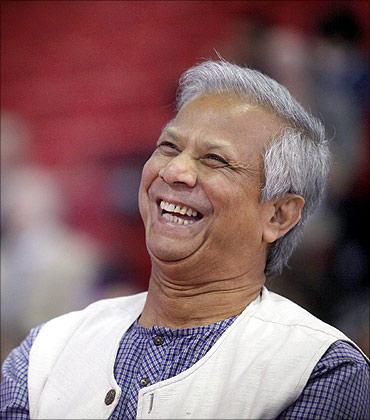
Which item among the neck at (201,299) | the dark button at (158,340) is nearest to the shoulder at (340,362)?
the neck at (201,299)

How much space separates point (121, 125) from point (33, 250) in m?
0.59

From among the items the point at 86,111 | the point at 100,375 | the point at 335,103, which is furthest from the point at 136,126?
the point at 100,375

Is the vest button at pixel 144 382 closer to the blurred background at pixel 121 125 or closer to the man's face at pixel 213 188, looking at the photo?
the man's face at pixel 213 188

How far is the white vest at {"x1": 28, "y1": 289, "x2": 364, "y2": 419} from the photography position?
56.9 inches

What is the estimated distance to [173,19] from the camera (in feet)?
8.86

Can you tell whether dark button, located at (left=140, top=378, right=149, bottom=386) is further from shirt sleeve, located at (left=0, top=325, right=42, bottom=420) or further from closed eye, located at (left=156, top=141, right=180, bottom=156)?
closed eye, located at (left=156, top=141, right=180, bottom=156)

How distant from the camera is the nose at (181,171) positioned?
5.15 feet

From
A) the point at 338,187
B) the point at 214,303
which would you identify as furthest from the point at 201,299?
the point at 338,187

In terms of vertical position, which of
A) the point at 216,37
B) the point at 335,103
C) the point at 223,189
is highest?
the point at 216,37

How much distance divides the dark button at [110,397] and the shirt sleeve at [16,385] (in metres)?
0.22

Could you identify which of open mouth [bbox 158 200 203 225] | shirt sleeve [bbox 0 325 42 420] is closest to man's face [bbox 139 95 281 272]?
open mouth [bbox 158 200 203 225]

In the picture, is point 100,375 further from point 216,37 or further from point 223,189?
point 216,37

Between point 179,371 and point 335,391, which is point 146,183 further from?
point 335,391

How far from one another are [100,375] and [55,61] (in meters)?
1.72
